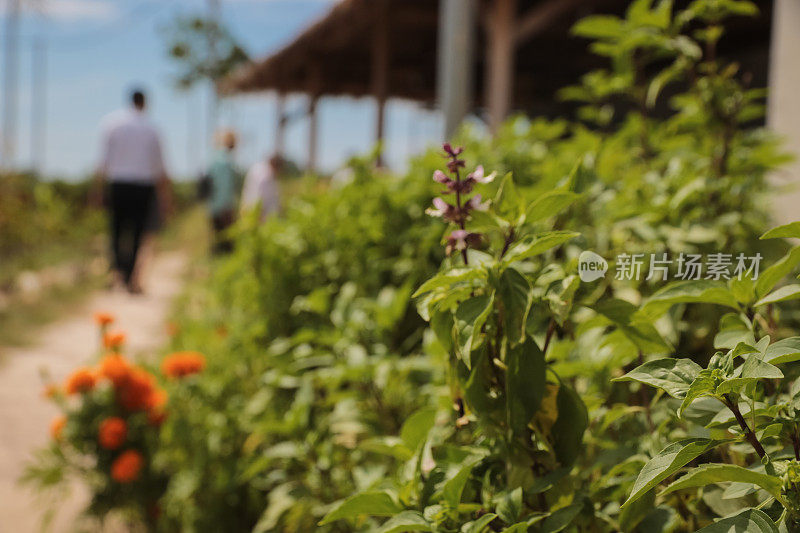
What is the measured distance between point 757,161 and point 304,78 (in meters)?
12.5

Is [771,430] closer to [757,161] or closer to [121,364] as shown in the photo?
[757,161]

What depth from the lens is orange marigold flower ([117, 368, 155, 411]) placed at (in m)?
2.31

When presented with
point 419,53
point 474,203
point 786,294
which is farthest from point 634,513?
point 419,53

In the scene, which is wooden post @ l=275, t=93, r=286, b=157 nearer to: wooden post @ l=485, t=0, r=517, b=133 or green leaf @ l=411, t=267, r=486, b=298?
wooden post @ l=485, t=0, r=517, b=133

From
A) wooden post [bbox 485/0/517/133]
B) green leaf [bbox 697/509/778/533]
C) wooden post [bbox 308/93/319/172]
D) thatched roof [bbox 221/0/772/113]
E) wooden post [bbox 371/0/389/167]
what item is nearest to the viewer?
green leaf [bbox 697/509/778/533]

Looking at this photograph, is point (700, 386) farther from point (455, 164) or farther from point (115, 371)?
point (115, 371)

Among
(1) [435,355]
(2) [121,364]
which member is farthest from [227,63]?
(1) [435,355]

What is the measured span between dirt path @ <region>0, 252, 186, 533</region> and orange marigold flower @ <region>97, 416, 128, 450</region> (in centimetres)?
25

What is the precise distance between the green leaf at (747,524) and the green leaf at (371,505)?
15.1 inches

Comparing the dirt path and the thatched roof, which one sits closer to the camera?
the dirt path

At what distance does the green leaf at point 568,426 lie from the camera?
2.80 ft

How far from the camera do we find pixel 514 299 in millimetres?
802

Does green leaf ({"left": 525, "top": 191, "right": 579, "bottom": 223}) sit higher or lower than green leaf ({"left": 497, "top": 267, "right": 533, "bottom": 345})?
higher

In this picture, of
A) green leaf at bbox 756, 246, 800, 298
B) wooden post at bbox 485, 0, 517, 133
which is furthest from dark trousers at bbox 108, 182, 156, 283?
green leaf at bbox 756, 246, 800, 298
